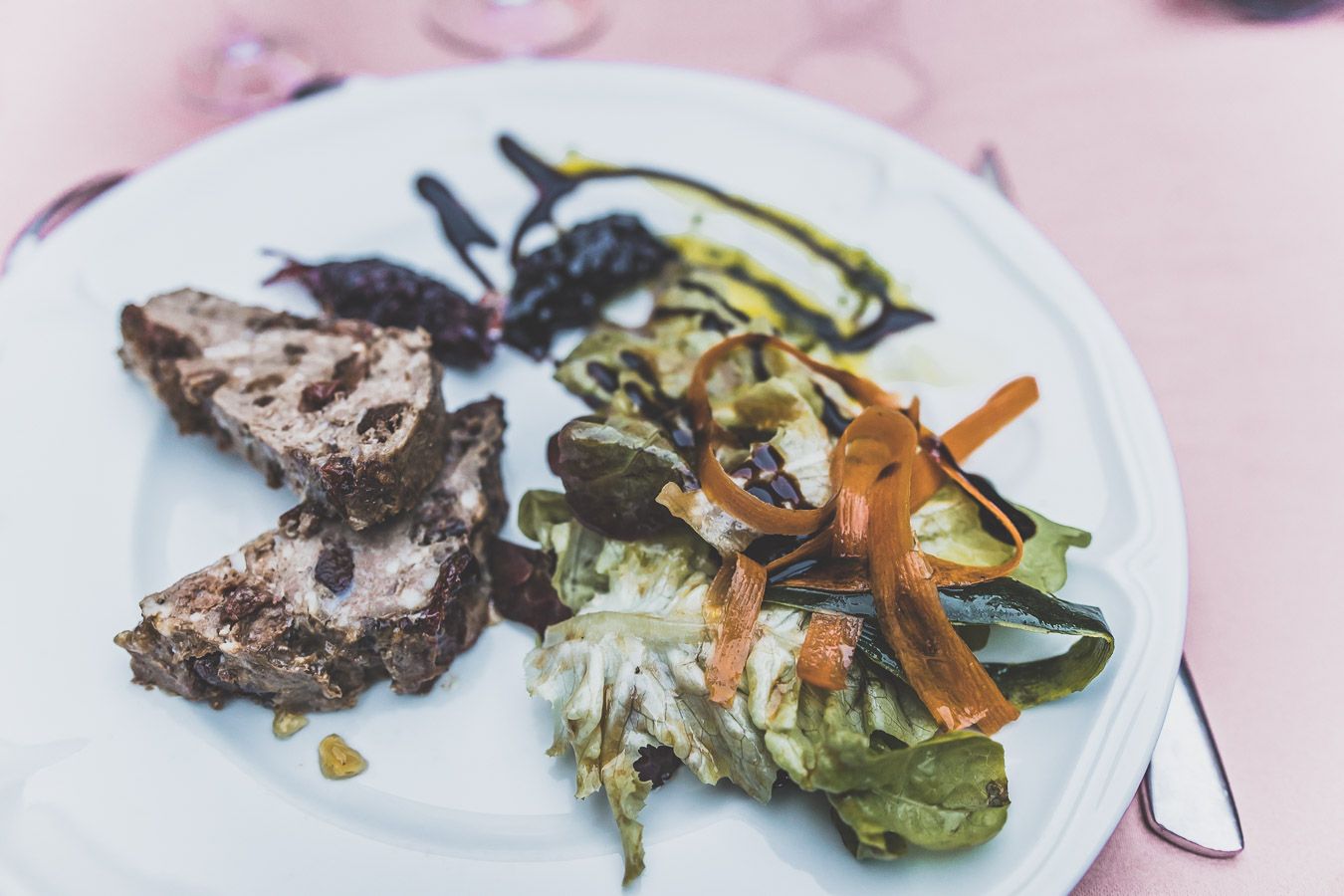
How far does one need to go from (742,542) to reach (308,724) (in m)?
1.21

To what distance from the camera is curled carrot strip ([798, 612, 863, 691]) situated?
7.01 ft

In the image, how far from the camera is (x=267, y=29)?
13.9 feet

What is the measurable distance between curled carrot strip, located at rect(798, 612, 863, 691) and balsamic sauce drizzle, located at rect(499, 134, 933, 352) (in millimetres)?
1180

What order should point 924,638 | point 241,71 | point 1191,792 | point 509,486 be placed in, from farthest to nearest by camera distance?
point 241,71 < point 509,486 < point 1191,792 < point 924,638

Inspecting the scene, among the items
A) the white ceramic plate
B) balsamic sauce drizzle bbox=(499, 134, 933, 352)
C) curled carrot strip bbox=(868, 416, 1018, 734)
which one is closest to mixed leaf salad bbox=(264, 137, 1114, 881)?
curled carrot strip bbox=(868, 416, 1018, 734)

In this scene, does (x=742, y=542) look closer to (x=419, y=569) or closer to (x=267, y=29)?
(x=419, y=569)

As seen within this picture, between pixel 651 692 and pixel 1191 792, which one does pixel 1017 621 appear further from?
pixel 651 692

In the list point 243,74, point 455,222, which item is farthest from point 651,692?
point 243,74

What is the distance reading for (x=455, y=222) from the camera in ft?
11.2

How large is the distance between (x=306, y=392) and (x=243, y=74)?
2.16m

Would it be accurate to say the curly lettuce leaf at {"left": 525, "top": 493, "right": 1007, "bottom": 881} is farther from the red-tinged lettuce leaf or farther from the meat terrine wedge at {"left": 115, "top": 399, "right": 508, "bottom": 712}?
the meat terrine wedge at {"left": 115, "top": 399, "right": 508, "bottom": 712}

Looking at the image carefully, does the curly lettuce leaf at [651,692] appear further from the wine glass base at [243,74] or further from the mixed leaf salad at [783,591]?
the wine glass base at [243,74]

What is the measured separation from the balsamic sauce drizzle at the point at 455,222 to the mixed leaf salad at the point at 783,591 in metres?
0.70

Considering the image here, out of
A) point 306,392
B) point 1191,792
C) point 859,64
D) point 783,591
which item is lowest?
point 1191,792
